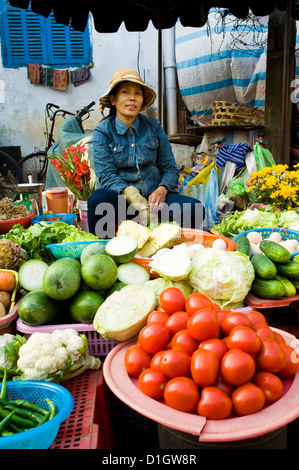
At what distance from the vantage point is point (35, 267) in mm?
2074

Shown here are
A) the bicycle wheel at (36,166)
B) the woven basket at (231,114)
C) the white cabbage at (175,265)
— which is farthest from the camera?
the bicycle wheel at (36,166)

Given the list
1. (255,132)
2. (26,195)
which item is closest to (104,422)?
(26,195)

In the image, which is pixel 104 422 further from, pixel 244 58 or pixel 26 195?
pixel 244 58

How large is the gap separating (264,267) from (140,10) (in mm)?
4794

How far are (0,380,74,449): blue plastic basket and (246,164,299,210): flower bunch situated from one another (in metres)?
3.39

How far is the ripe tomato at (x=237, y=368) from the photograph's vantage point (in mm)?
1176

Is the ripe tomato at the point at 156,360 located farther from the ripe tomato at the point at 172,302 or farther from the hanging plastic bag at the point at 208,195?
the hanging plastic bag at the point at 208,195

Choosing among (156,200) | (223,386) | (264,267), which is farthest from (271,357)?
(156,200)

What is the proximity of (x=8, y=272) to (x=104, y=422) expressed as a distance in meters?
1.02

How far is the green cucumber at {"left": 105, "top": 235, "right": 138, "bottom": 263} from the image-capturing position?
82.8 inches

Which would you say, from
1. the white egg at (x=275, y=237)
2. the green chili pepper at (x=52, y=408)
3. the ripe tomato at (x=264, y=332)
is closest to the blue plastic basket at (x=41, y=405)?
Result: the green chili pepper at (x=52, y=408)

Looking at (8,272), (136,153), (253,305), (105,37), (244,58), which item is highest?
(105,37)

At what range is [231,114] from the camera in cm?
621

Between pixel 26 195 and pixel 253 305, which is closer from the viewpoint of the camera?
pixel 253 305
